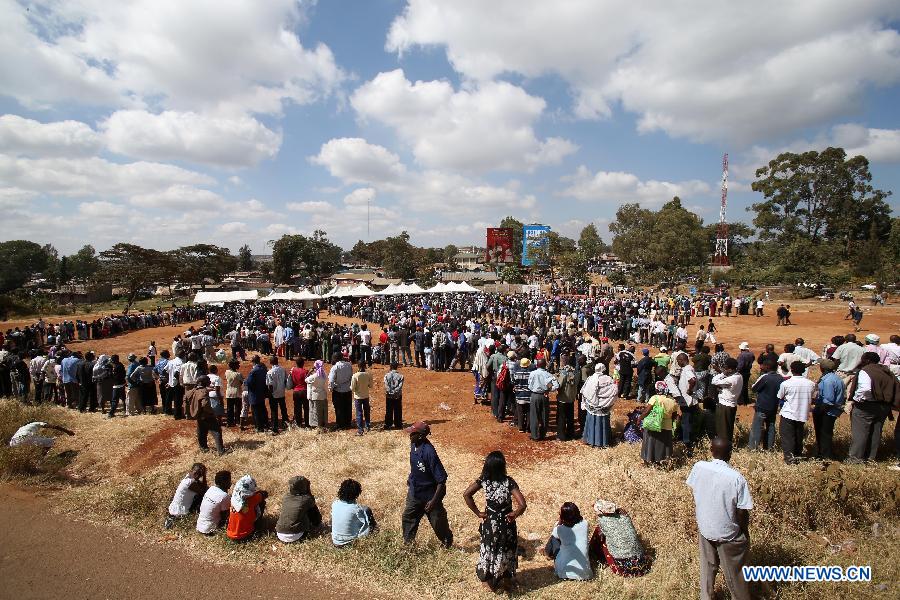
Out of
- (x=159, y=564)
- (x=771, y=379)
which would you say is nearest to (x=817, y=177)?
(x=771, y=379)

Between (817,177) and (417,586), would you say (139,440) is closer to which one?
(417,586)

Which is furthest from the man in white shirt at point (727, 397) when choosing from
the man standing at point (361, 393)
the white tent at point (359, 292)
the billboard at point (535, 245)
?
the billboard at point (535, 245)

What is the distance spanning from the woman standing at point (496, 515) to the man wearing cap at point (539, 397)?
3966 millimetres

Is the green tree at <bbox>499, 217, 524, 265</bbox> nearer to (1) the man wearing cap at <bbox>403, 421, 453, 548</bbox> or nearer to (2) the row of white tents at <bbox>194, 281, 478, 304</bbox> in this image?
(2) the row of white tents at <bbox>194, 281, 478, 304</bbox>

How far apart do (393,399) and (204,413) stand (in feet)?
11.1

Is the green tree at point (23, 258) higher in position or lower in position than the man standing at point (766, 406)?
higher

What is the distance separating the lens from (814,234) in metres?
45.8

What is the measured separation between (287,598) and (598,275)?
8033 centimetres

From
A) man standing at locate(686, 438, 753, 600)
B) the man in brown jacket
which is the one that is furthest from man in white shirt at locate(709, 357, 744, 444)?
the man in brown jacket

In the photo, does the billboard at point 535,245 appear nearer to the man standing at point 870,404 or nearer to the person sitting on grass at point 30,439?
the man standing at point 870,404

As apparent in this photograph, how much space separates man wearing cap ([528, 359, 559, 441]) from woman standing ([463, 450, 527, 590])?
3.97 meters

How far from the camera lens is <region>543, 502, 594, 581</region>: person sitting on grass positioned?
172 inches

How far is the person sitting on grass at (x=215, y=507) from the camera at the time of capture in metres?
5.43

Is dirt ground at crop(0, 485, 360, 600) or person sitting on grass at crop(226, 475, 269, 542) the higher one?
person sitting on grass at crop(226, 475, 269, 542)
